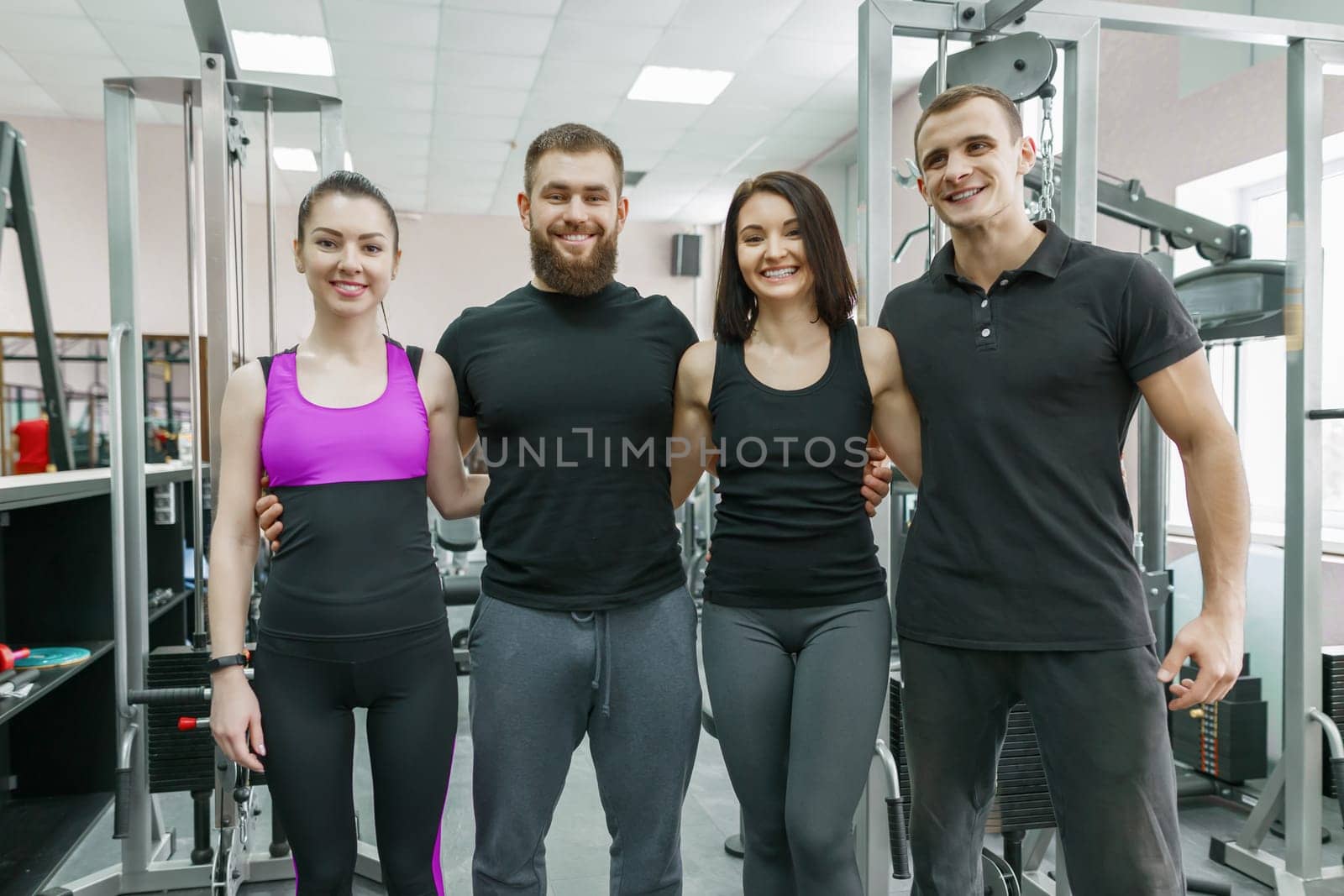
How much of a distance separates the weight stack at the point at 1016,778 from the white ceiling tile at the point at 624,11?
160 inches

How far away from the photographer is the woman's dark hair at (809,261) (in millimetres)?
1486

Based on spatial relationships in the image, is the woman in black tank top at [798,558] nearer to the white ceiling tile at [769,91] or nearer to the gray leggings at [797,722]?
the gray leggings at [797,722]

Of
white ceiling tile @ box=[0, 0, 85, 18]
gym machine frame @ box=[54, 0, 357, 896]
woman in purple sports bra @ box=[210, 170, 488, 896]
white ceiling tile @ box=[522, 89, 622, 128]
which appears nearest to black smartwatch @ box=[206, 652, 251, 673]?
woman in purple sports bra @ box=[210, 170, 488, 896]

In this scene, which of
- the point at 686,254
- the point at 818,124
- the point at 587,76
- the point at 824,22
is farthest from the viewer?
the point at 686,254

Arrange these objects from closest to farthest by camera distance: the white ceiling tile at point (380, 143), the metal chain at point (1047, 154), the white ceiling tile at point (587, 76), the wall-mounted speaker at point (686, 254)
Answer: the metal chain at point (1047, 154), the white ceiling tile at point (587, 76), the white ceiling tile at point (380, 143), the wall-mounted speaker at point (686, 254)

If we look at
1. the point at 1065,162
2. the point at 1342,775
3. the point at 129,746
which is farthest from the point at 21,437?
the point at 1342,775

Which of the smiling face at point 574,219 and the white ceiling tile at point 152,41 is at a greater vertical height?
the white ceiling tile at point 152,41

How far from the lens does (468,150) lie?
24.0ft

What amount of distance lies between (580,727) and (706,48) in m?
4.85

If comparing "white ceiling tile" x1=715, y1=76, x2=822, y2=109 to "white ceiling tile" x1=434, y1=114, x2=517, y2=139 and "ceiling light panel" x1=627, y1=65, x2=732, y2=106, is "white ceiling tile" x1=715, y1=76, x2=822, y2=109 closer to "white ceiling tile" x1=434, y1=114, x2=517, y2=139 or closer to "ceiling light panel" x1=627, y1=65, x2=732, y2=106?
"ceiling light panel" x1=627, y1=65, x2=732, y2=106

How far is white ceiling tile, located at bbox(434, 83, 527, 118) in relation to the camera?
19.7 feet

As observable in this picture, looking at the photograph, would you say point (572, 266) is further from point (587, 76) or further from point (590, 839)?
point (587, 76)

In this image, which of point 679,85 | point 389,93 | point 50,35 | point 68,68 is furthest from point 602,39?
point 68,68

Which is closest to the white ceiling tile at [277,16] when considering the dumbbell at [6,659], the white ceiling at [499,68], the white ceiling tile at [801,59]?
the white ceiling at [499,68]
